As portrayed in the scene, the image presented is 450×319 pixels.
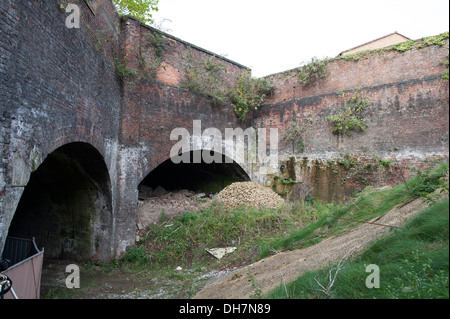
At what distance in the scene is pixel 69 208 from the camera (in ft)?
24.3

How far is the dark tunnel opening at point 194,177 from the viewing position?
1133 centimetres

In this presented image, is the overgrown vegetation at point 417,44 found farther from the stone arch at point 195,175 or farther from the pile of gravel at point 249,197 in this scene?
the stone arch at point 195,175

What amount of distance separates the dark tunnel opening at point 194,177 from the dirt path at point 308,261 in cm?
675

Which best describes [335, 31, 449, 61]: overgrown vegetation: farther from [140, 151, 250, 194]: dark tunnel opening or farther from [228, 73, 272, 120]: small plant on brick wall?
[140, 151, 250, 194]: dark tunnel opening

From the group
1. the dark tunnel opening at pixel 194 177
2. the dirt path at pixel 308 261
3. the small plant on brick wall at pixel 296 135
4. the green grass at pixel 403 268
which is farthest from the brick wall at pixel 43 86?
the small plant on brick wall at pixel 296 135

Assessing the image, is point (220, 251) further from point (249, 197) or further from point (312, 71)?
point (312, 71)

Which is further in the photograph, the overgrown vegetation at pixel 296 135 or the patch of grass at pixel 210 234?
the overgrown vegetation at pixel 296 135

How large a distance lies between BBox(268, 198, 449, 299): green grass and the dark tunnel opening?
800 centimetres

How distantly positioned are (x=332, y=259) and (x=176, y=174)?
9.28m

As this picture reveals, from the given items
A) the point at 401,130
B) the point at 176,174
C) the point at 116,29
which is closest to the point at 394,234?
the point at 401,130

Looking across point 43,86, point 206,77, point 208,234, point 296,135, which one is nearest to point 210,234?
point 208,234

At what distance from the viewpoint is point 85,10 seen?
5422mm

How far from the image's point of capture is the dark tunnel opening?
1133 centimetres
